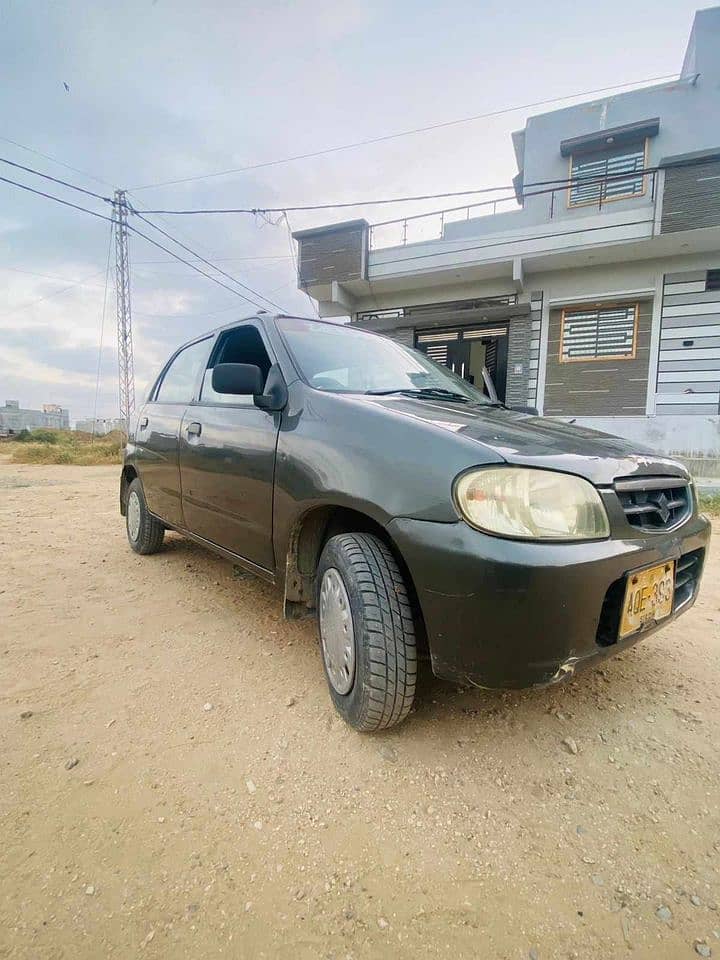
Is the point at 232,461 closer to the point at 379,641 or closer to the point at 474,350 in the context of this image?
the point at 379,641

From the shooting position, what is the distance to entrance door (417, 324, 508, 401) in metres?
9.66

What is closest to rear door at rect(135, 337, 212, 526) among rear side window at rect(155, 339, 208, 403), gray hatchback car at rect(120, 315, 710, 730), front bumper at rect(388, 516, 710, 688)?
rear side window at rect(155, 339, 208, 403)

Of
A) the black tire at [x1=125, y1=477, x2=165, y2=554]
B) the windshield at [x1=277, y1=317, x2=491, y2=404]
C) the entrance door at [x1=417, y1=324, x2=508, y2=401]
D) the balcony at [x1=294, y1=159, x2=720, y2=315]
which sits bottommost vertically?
the black tire at [x1=125, y1=477, x2=165, y2=554]

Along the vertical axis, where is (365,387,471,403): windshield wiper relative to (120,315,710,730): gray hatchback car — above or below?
above

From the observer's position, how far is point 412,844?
116 cm

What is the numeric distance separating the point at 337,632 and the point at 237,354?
1726 millimetres

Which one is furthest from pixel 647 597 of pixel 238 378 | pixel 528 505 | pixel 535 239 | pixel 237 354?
pixel 535 239

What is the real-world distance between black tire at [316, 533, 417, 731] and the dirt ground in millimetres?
150

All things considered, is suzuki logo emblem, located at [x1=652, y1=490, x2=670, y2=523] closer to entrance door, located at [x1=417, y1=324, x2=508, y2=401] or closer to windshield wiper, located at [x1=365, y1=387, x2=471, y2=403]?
windshield wiper, located at [x1=365, y1=387, x2=471, y2=403]

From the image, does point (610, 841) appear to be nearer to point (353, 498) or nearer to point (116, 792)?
point (353, 498)

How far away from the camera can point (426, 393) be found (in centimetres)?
217

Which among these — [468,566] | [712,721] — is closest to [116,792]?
[468,566]

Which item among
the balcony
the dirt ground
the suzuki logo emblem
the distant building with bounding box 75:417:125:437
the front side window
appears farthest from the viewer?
the distant building with bounding box 75:417:125:437

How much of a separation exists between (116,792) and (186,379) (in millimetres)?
2356
